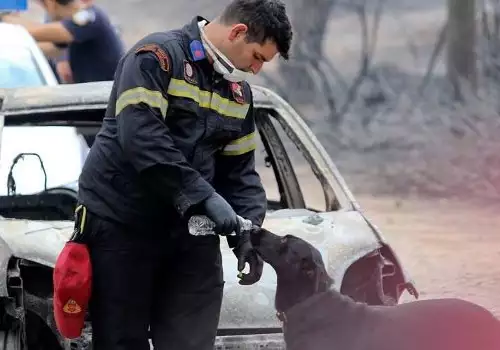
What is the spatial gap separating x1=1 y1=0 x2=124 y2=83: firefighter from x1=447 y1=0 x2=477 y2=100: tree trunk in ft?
21.9

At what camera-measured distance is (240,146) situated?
3.76 m

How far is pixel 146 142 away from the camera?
335 centimetres

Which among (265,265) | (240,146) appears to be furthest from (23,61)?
(240,146)

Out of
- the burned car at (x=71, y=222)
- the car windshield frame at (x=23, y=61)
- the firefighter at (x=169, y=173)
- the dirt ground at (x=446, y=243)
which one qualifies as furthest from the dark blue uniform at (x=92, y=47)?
the firefighter at (x=169, y=173)

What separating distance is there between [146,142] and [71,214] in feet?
6.24

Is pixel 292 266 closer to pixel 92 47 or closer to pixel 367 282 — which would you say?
pixel 367 282

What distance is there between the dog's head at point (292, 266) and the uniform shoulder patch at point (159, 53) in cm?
69

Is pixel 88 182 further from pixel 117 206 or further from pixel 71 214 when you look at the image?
pixel 71 214

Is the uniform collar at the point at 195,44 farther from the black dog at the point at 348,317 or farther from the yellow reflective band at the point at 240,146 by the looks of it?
the black dog at the point at 348,317

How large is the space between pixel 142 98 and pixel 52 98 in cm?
165

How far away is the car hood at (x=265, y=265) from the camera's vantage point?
164 inches

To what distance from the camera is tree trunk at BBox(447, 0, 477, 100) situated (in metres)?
13.5

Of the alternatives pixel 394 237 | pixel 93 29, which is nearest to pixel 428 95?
pixel 394 237

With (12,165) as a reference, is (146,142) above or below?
above
